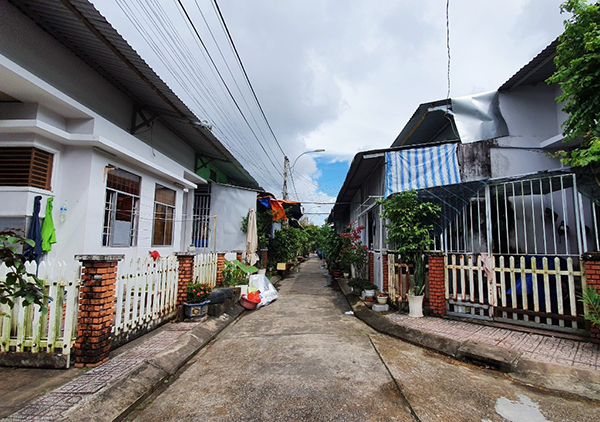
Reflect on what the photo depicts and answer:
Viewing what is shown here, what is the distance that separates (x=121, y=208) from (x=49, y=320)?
4.05 m

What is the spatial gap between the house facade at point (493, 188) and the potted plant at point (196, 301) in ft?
13.2

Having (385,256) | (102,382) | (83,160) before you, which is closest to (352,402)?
(102,382)

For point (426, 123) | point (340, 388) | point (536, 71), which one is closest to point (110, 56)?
point (340, 388)

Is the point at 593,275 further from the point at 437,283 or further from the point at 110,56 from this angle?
the point at 110,56

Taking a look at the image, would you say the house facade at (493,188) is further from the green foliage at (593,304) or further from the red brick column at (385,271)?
the green foliage at (593,304)

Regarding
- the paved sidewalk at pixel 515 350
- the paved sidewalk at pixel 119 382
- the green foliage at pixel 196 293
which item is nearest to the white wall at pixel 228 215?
the green foliage at pixel 196 293

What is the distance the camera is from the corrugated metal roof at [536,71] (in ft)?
21.3

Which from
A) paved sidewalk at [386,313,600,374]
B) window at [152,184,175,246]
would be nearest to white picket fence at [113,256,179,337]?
window at [152,184,175,246]

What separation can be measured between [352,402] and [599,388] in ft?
8.72

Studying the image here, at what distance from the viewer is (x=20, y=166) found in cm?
528

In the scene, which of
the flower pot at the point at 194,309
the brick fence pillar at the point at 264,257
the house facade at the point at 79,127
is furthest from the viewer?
the brick fence pillar at the point at 264,257

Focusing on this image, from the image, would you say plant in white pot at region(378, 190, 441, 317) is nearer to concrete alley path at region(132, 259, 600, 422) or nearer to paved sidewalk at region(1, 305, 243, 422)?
concrete alley path at region(132, 259, 600, 422)

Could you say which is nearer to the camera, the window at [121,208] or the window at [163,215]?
the window at [121,208]

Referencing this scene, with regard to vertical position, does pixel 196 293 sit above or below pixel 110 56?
below
